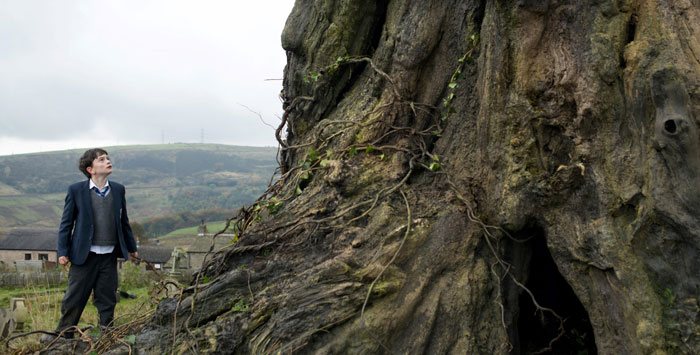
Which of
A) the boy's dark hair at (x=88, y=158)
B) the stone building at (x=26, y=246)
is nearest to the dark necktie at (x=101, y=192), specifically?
the boy's dark hair at (x=88, y=158)

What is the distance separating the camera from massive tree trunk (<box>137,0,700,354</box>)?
18.7 ft

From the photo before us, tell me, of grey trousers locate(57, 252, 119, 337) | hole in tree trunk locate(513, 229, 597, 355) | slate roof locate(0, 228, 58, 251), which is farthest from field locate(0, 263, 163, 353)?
slate roof locate(0, 228, 58, 251)

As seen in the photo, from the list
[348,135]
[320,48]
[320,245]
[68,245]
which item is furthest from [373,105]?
[68,245]

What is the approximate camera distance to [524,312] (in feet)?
27.4

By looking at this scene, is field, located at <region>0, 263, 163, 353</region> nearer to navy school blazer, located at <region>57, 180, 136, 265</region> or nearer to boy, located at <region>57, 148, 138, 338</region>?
boy, located at <region>57, 148, 138, 338</region>

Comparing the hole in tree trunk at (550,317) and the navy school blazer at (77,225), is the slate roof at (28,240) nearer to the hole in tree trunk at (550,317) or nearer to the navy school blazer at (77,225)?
the navy school blazer at (77,225)

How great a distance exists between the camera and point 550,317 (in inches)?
330

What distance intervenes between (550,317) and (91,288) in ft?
20.0

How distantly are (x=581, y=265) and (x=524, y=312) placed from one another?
2201 millimetres

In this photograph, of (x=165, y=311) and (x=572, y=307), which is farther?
(x=572, y=307)

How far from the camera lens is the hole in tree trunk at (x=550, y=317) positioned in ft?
26.5

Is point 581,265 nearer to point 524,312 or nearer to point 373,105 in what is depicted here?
point 524,312

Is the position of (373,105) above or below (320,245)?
above

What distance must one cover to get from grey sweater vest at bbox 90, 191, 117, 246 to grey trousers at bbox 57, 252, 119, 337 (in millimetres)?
228
